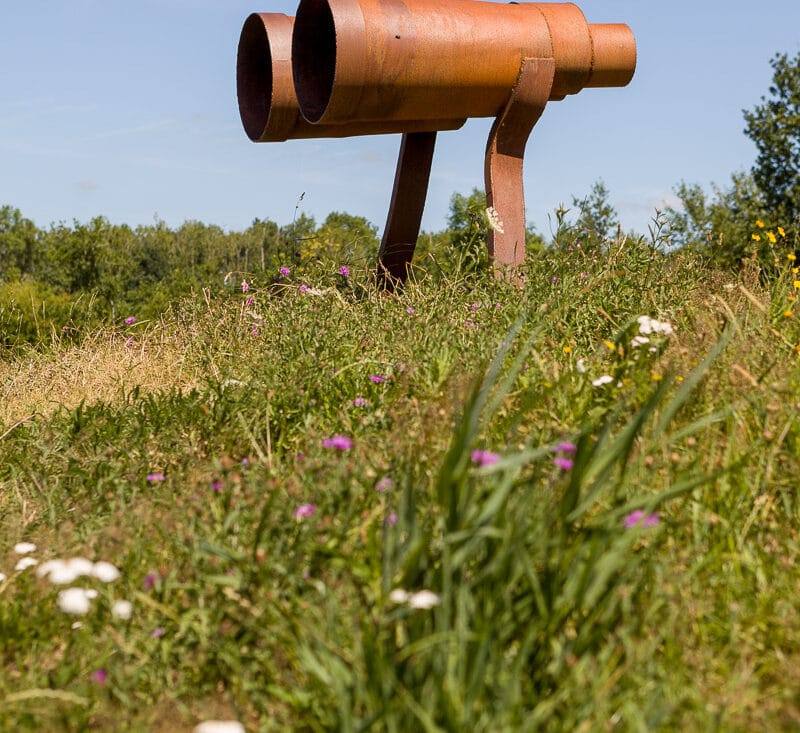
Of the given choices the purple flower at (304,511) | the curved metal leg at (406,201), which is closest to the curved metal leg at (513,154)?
the curved metal leg at (406,201)

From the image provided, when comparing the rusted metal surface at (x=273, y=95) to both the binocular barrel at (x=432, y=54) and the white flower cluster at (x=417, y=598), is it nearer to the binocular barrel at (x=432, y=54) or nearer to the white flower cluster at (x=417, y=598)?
the binocular barrel at (x=432, y=54)

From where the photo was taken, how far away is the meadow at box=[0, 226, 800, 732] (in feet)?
7.02

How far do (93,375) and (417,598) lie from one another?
5329mm

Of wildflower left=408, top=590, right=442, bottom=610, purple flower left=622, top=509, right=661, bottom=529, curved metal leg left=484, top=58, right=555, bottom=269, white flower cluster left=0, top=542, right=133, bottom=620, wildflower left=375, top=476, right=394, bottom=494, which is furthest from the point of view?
curved metal leg left=484, top=58, right=555, bottom=269

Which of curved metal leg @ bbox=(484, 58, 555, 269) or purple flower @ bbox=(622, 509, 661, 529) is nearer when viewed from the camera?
purple flower @ bbox=(622, 509, 661, 529)

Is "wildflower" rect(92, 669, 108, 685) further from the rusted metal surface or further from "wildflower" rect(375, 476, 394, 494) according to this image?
the rusted metal surface

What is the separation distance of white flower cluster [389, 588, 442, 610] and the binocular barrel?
4.71 m

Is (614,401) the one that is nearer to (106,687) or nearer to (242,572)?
(242,572)

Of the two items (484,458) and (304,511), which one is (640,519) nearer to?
(484,458)

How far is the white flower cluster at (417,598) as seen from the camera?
206 cm

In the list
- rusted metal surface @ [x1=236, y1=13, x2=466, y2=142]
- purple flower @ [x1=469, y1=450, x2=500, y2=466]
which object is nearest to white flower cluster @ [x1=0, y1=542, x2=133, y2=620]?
purple flower @ [x1=469, y1=450, x2=500, y2=466]

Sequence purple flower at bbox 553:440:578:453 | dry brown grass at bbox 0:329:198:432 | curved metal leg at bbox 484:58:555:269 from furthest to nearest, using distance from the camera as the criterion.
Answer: curved metal leg at bbox 484:58:555:269 < dry brown grass at bbox 0:329:198:432 < purple flower at bbox 553:440:578:453

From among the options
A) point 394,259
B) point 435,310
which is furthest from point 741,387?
point 394,259

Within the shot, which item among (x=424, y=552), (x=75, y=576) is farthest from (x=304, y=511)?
(x=75, y=576)
